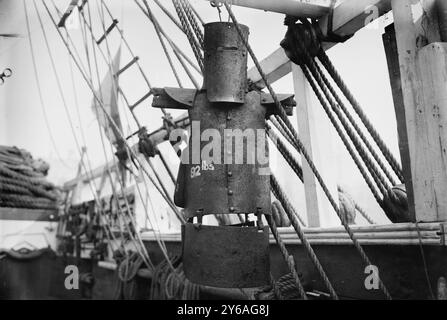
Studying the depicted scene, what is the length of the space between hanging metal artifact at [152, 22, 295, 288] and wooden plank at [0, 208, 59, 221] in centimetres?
715

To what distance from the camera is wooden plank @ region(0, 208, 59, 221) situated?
7.73 m

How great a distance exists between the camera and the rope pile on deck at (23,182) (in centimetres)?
722

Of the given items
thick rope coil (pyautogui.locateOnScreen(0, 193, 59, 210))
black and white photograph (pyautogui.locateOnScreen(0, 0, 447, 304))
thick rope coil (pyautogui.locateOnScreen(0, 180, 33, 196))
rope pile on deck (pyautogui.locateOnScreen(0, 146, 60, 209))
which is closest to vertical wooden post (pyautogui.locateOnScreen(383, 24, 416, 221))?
black and white photograph (pyautogui.locateOnScreen(0, 0, 447, 304))

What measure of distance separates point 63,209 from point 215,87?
802 cm

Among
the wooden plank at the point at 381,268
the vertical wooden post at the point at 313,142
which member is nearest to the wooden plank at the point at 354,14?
the vertical wooden post at the point at 313,142

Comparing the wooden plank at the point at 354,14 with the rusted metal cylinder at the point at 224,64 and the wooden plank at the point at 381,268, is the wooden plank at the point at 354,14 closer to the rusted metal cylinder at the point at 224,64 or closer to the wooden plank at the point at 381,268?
the rusted metal cylinder at the point at 224,64

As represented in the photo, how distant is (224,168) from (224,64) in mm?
443

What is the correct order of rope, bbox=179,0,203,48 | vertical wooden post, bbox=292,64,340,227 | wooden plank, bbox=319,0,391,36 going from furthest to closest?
vertical wooden post, bbox=292,64,340,227
wooden plank, bbox=319,0,391,36
rope, bbox=179,0,203,48

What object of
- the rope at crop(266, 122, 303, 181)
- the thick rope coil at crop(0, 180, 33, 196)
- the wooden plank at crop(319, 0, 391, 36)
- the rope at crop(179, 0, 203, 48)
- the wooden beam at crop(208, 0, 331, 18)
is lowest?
the rope at crop(266, 122, 303, 181)

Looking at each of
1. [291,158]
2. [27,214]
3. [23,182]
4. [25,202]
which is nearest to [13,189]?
[23,182]

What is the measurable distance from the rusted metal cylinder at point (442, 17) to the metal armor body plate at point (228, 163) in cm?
118

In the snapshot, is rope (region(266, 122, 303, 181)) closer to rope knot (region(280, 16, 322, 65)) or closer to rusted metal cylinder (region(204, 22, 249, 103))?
rope knot (region(280, 16, 322, 65))

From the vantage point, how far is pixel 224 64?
67.3 inches
